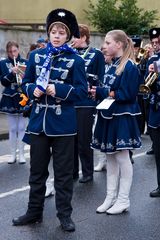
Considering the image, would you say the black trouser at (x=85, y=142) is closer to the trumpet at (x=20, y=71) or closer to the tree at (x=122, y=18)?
the trumpet at (x=20, y=71)

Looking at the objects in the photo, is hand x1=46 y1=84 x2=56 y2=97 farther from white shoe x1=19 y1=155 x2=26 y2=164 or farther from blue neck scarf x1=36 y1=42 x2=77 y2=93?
white shoe x1=19 y1=155 x2=26 y2=164

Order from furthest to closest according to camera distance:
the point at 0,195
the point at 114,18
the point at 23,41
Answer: the point at 114,18 < the point at 23,41 < the point at 0,195

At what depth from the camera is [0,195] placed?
6.45 meters

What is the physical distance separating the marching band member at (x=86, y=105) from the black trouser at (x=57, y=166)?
1.81 m

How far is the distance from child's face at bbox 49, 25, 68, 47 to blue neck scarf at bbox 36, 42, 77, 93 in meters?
0.04

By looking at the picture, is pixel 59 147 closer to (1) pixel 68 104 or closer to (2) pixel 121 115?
(1) pixel 68 104

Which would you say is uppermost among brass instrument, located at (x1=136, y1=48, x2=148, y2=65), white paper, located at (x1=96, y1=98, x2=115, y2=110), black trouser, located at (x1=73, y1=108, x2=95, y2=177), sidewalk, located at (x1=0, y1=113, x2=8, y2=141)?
brass instrument, located at (x1=136, y1=48, x2=148, y2=65)

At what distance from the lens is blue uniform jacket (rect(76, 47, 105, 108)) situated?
22.8ft

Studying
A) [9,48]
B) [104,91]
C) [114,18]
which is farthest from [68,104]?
[114,18]

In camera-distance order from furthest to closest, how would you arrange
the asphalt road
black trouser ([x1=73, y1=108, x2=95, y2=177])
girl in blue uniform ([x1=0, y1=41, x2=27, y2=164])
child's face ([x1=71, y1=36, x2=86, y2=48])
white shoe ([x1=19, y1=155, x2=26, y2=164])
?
1. white shoe ([x1=19, y1=155, x2=26, y2=164])
2. girl in blue uniform ([x1=0, y1=41, x2=27, y2=164])
3. black trouser ([x1=73, y1=108, x2=95, y2=177])
4. child's face ([x1=71, y1=36, x2=86, y2=48])
5. the asphalt road

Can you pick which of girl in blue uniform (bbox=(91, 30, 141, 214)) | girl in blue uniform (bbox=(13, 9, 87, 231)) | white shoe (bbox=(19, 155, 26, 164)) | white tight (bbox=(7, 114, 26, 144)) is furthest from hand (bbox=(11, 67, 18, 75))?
girl in blue uniform (bbox=(13, 9, 87, 231))

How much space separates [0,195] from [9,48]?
2.61 meters

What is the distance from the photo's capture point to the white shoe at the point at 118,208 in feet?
18.7

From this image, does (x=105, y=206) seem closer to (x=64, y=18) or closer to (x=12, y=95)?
(x=64, y=18)
